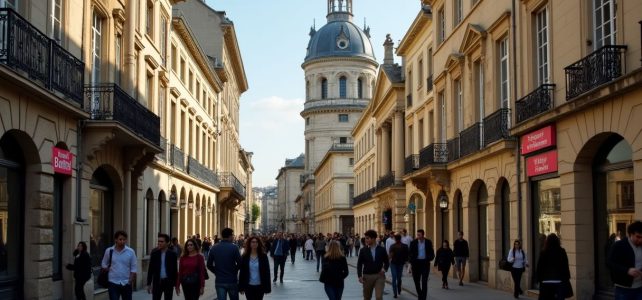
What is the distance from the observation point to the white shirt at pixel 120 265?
1441 centimetres

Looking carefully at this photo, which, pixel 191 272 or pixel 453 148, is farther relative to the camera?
pixel 453 148

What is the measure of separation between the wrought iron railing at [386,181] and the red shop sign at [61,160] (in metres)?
31.4

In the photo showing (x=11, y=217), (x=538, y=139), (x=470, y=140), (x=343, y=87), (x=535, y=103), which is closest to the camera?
(x=11, y=217)

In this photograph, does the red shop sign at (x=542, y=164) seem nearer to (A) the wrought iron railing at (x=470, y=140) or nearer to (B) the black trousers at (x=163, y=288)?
(A) the wrought iron railing at (x=470, y=140)

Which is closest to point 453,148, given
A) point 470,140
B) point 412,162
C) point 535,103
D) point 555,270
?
point 470,140

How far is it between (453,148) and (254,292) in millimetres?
17214

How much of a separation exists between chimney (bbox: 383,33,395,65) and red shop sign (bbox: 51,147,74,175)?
117 ft

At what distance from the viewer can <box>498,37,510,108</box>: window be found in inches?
963

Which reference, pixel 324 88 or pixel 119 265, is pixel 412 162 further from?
pixel 324 88

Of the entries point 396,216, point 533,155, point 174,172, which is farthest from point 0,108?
point 396,216

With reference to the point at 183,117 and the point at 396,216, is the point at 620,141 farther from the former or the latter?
the point at 396,216

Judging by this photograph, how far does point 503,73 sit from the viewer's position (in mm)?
24812

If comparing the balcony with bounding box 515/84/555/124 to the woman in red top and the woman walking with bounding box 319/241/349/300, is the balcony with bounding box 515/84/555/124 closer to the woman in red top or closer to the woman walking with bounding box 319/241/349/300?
the woman walking with bounding box 319/241/349/300

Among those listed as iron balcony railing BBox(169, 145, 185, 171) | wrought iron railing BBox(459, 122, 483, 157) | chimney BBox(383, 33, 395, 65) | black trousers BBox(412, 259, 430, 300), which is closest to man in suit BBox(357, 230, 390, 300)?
black trousers BBox(412, 259, 430, 300)
